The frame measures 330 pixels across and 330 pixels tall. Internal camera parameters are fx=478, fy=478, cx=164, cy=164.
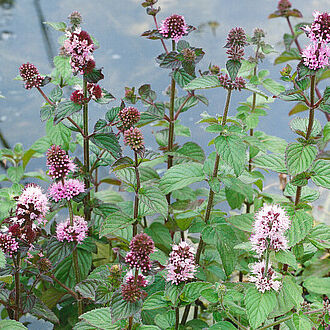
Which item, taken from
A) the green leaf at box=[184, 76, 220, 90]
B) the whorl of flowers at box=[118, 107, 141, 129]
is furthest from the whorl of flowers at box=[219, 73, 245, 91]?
the whorl of flowers at box=[118, 107, 141, 129]

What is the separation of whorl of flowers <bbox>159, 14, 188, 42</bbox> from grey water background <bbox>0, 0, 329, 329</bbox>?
983mm

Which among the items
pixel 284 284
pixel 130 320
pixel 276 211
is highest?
pixel 276 211

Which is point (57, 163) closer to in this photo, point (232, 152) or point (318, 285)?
point (232, 152)

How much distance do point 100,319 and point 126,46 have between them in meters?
2.25

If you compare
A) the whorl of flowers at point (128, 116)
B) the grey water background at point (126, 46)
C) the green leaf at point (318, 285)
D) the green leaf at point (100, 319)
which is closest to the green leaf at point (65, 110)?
the whorl of flowers at point (128, 116)

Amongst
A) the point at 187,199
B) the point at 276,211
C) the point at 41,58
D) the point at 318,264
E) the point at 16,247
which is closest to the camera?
the point at 276,211

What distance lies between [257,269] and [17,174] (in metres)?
1.12

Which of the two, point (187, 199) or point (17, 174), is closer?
point (187, 199)

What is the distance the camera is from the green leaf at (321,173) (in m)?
1.16

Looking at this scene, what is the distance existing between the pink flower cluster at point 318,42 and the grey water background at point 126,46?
4.27ft

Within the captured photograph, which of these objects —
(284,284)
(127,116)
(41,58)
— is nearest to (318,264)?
(284,284)

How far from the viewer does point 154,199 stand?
1249 mm

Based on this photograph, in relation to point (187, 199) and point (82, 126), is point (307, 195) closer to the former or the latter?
point (187, 199)

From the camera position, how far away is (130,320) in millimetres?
1006
